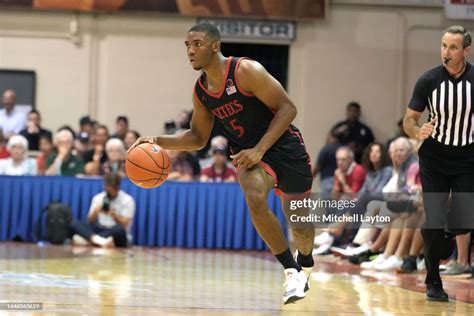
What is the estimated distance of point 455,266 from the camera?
9.35 m

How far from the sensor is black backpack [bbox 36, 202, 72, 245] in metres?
12.2

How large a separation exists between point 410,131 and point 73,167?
22.7ft

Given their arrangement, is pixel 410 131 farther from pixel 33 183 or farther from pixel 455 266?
pixel 33 183

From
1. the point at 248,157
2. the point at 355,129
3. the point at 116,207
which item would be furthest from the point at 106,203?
the point at 248,157

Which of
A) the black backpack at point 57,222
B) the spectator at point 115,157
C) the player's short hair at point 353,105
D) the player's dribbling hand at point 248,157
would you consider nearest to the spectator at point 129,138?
the spectator at point 115,157

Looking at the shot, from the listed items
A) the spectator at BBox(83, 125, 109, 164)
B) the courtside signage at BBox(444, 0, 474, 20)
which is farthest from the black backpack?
the courtside signage at BBox(444, 0, 474, 20)

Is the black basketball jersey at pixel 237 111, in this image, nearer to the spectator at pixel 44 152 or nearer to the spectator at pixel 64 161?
the spectator at pixel 64 161

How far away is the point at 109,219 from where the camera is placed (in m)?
12.3

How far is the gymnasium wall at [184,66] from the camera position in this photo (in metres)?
16.3

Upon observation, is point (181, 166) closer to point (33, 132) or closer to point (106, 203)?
point (106, 203)

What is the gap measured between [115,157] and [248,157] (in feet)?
22.1

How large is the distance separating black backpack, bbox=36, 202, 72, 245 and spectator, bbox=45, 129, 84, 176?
809mm

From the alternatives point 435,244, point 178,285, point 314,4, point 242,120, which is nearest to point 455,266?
point 435,244

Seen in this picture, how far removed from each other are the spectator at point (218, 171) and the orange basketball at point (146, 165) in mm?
5919
